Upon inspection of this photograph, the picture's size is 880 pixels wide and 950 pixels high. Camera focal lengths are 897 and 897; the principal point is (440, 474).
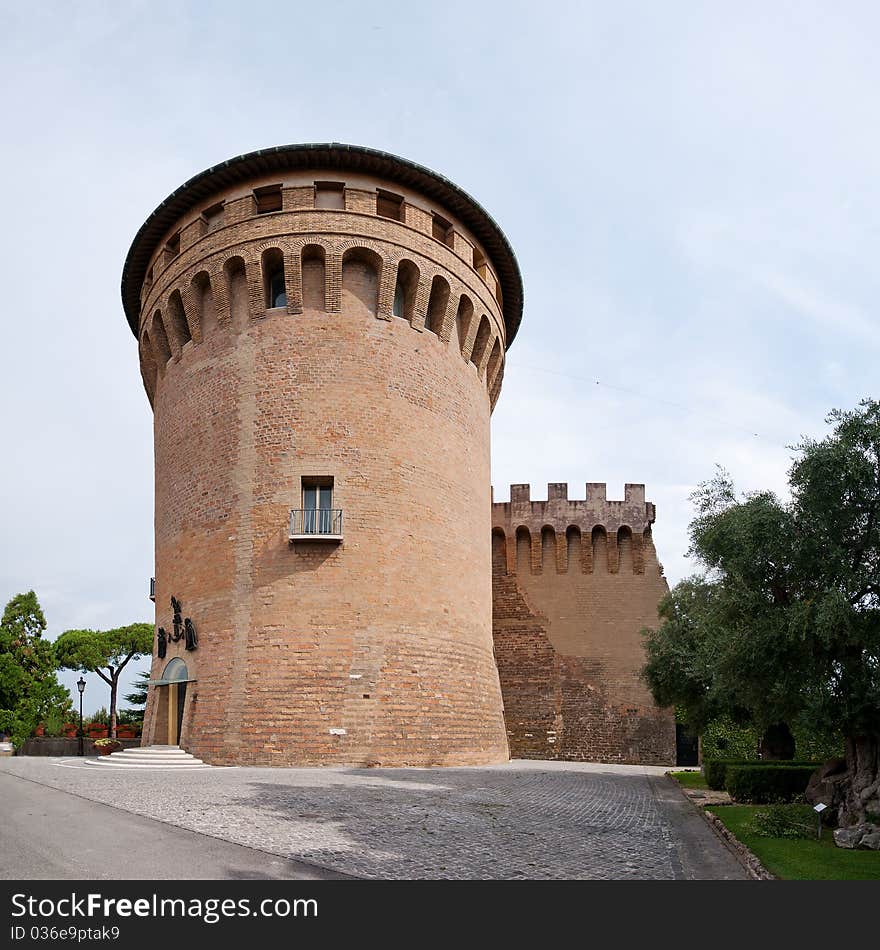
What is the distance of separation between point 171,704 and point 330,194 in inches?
508

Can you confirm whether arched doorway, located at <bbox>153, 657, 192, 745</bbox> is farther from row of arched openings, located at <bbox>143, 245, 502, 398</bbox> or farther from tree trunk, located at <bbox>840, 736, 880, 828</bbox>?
tree trunk, located at <bbox>840, 736, 880, 828</bbox>

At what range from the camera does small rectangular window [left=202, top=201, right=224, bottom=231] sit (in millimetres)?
22466

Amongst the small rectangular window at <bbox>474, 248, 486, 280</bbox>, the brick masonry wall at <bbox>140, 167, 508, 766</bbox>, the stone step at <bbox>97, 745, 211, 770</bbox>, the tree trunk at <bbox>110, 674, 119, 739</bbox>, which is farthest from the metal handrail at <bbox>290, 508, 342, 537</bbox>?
the tree trunk at <bbox>110, 674, 119, 739</bbox>

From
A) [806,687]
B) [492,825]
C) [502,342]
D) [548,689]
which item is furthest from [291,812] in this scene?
[548,689]

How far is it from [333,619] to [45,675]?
19.1 metres

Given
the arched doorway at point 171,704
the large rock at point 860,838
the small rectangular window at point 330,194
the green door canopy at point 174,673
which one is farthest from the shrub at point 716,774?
the small rectangular window at point 330,194

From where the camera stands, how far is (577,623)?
33656mm

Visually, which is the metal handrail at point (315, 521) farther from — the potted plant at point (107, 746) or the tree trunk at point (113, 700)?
the tree trunk at point (113, 700)

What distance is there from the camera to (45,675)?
110ft

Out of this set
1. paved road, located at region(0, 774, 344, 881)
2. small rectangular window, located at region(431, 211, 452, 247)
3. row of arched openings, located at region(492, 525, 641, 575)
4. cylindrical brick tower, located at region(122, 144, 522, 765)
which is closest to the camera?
paved road, located at region(0, 774, 344, 881)

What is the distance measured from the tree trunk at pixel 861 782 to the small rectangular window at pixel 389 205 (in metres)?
15.6

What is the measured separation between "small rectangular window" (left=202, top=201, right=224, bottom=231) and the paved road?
15856mm

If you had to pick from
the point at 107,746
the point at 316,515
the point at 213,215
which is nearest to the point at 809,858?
the point at 316,515
